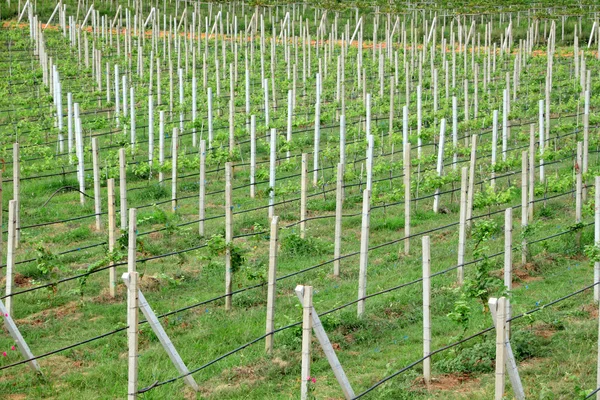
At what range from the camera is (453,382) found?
773 centimetres

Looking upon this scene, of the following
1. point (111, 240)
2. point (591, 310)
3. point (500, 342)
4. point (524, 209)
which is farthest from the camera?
point (524, 209)

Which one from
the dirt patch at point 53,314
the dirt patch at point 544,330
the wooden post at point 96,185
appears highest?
the wooden post at point 96,185

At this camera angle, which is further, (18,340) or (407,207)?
(407,207)

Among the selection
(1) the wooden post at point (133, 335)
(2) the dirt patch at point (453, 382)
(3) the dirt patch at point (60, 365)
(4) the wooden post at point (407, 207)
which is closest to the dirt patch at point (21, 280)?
(3) the dirt patch at point (60, 365)

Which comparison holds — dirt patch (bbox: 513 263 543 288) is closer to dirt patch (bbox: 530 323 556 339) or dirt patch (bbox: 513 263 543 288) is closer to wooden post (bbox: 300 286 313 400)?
dirt patch (bbox: 530 323 556 339)

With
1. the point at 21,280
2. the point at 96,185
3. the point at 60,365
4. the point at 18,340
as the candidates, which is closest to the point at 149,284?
the point at 21,280

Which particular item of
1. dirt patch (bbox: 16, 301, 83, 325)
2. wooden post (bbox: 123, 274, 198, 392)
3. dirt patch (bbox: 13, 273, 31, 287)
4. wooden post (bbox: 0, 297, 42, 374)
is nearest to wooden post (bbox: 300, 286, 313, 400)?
wooden post (bbox: 123, 274, 198, 392)

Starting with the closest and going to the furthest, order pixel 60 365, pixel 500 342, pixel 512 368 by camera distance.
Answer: pixel 500 342 < pixel 512 368 < pixel 60 365

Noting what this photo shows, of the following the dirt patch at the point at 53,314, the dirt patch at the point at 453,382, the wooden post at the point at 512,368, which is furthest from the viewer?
the dirt patch at the point at 53,314

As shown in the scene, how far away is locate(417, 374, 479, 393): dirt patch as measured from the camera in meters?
7.60

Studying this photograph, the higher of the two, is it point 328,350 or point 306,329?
point 306,329

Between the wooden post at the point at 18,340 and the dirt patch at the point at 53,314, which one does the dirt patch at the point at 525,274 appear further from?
the wooden post at the point at 18,340

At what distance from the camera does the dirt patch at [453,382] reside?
24.9 feet

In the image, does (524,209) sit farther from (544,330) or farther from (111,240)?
(111,240)
